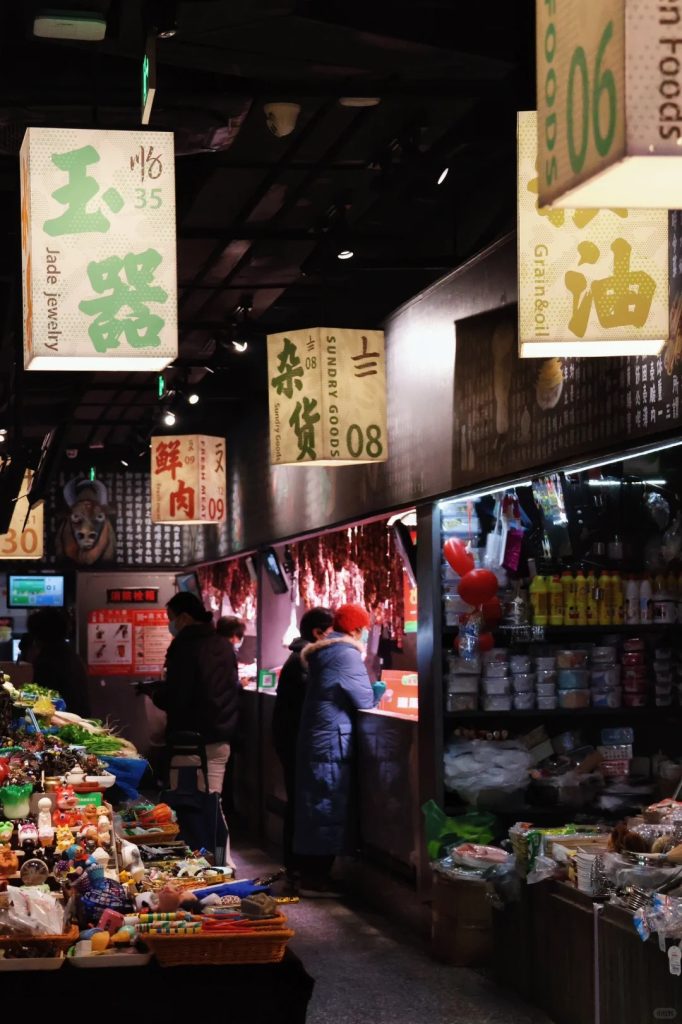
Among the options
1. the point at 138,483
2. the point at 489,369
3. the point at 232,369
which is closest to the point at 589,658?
the point at 489,369

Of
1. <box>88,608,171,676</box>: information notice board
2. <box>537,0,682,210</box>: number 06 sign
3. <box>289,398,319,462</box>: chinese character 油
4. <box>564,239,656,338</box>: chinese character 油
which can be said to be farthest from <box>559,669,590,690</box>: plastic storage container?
<box>88,608,171,676</box>: information notice board

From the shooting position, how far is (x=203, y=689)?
35.3 ft

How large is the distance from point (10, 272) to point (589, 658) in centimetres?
498

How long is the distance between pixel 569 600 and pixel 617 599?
0.91 ft

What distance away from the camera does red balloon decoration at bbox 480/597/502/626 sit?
827 centimetres

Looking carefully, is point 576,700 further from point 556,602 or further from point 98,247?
point 98,247

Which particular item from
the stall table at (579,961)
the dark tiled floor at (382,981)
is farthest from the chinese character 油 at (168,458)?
the stall table at (579,961)

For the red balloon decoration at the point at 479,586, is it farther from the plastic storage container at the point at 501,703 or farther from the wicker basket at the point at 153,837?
the wicker basket at the point at 153,837

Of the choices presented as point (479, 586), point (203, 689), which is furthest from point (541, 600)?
point (203, 689)

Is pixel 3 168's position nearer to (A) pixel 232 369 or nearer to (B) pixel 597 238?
(B) pixel 597 238

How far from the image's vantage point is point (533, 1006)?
705 cm

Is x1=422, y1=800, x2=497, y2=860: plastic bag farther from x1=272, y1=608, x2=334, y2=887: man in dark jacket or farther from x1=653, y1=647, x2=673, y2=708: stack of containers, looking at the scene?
x1=272, y1=608, x2=334, y2=887: man in dark jacket

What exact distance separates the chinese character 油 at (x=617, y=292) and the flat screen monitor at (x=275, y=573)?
8.47 m

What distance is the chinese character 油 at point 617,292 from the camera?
535 centimetres
